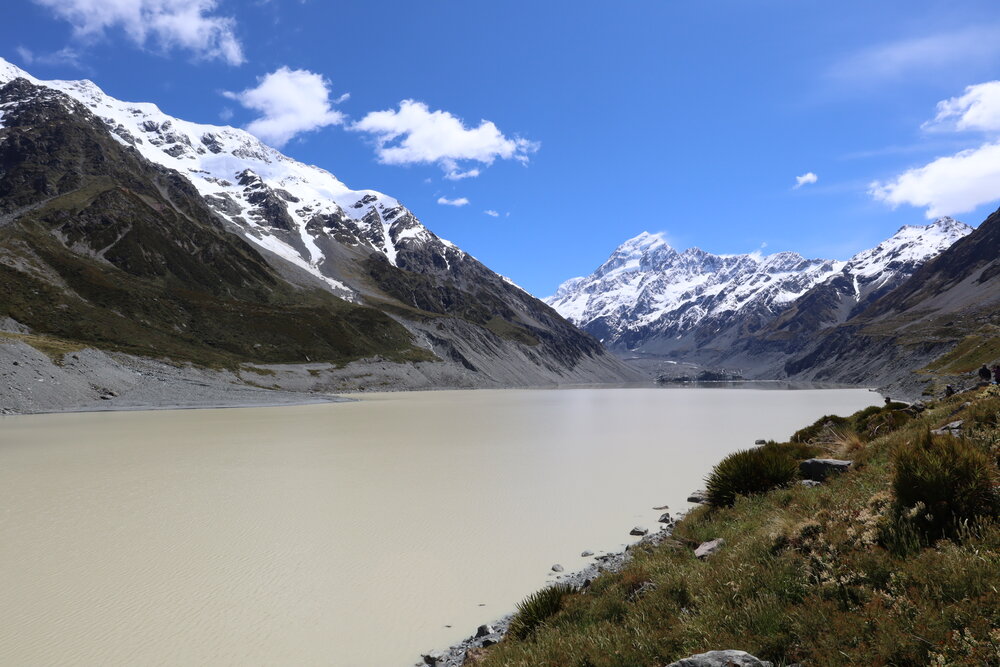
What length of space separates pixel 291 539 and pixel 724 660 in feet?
44.2

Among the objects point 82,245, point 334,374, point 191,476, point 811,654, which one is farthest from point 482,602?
point 82,245

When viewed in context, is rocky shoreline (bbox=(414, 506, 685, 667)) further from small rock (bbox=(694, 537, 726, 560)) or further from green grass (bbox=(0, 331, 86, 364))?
green grass (bbox=(0, 331, 86, 364))

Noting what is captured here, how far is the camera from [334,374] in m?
131

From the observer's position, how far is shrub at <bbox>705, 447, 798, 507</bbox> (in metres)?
14.5

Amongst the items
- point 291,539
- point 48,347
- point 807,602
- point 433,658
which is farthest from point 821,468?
point 48,347

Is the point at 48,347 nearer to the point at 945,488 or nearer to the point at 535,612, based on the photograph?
the point at 535,612

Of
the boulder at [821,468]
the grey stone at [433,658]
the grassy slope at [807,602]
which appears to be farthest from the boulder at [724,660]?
the boulder at [821,468]

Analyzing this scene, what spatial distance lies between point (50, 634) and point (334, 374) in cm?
12442

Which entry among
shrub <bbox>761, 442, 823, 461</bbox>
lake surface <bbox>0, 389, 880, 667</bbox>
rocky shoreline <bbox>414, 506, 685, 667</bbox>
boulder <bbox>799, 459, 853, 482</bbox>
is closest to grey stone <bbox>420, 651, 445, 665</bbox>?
rocky shoreline <bbox>414, 506, 685, 667</bbox>

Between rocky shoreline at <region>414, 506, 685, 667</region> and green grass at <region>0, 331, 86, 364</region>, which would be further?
green grass at <region>0, 331, 86, 364</region>

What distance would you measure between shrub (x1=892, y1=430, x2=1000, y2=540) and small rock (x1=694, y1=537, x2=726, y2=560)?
10.9 feet

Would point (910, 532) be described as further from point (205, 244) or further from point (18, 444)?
point (205, 244)

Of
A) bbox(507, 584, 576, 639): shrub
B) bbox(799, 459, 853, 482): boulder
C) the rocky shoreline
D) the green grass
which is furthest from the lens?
the green grass

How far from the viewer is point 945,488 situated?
25.3 feet
